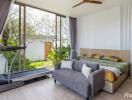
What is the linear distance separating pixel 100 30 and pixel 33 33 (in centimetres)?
307

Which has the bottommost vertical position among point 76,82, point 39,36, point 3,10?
point 76,82

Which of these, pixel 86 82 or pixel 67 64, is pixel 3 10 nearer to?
pixel 67 64

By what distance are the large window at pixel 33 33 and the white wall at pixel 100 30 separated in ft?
2.85

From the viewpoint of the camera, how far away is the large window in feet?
13.7

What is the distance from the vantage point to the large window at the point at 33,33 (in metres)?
4.17

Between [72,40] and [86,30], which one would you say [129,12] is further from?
[72,40]

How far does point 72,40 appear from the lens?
6.05 m

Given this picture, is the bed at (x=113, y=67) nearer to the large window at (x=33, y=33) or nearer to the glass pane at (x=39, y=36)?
the large window at (x=33, y=33)

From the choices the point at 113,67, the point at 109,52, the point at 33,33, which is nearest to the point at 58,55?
the point at 33,33

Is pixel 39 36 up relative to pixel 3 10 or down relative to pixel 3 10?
down

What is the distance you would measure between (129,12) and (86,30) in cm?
213

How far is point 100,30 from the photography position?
5215mm

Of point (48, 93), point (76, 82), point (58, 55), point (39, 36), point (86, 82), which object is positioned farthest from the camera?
point (39, 36)

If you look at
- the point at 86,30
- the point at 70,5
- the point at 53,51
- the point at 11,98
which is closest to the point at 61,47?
the point at 53,51
